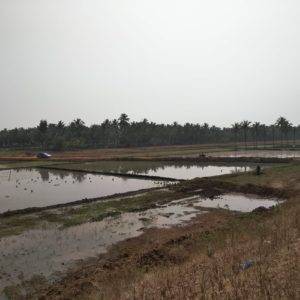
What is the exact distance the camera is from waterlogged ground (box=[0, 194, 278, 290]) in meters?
13.9

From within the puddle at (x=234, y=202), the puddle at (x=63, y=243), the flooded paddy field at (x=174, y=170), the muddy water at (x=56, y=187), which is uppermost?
the flooded paddy field at (x=174, y=170)

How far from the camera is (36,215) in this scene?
22469 millimetres

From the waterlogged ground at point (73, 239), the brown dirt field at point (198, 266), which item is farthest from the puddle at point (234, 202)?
the brown dirt field at point (198, 266)

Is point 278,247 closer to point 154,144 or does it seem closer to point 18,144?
point 154,144

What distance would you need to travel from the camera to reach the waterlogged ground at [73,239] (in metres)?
13.9

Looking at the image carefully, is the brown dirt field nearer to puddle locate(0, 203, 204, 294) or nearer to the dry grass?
the dry grass

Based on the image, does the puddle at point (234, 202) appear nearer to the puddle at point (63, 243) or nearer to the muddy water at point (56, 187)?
the puddle at point (63, 243)

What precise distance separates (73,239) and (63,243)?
0.70 metres

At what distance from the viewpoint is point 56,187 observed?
33469 mm

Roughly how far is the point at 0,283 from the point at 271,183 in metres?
23.8

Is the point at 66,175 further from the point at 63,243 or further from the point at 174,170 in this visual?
the point at 63,243

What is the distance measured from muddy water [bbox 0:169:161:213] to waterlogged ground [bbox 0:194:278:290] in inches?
256

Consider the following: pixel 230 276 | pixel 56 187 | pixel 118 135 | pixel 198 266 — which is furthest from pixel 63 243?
pixel 118 135

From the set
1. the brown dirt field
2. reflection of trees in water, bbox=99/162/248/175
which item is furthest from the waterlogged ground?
reflection of trees in water, bbox=99/162/248/175
